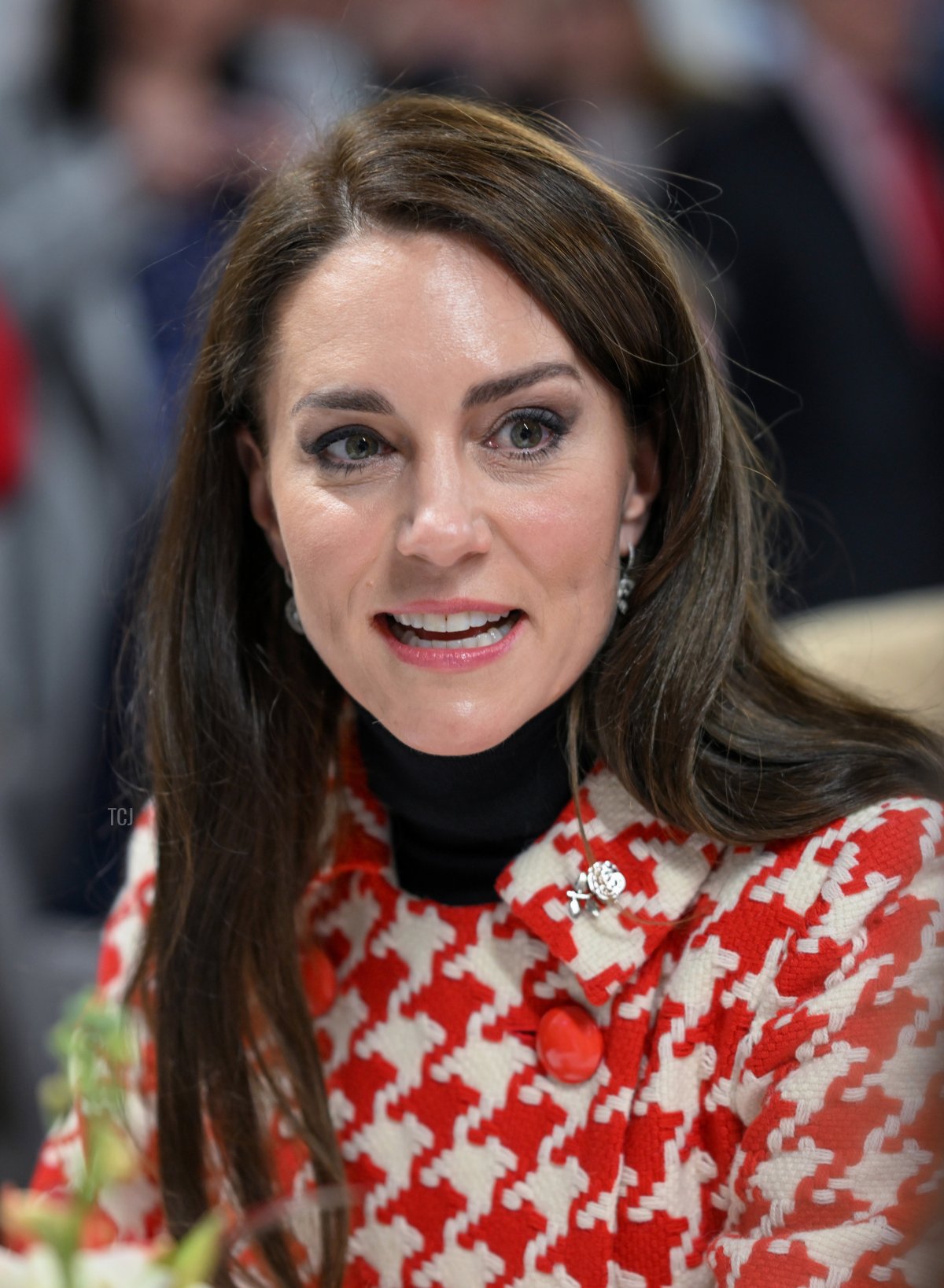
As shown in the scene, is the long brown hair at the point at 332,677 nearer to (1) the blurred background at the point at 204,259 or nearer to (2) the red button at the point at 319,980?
(2) the red button at the point at 319,980

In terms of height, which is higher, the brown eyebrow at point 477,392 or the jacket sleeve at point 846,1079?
the brown eyebrow at point 477,392

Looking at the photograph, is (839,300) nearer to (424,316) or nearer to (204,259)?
(204,259)

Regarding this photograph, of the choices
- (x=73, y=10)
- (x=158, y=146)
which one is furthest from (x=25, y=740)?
(x=73, y=10)

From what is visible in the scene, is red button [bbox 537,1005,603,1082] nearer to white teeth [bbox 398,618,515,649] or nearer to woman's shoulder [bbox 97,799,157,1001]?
white teeth [bbox 398,618,515,649]

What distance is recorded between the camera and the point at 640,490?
1.39m

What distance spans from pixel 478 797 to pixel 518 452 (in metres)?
0.32

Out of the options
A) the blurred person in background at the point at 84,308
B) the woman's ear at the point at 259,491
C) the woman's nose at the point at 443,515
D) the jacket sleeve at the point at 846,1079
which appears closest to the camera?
the jacket sleeve at the point at 846,1079

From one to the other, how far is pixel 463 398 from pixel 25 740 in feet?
5.89

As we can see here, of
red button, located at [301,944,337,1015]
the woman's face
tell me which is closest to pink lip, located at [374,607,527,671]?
the woman's face

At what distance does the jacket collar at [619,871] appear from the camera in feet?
4.22

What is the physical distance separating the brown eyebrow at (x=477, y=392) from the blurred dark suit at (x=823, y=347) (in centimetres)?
165

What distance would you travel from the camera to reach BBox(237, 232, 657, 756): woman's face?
1.21 meters

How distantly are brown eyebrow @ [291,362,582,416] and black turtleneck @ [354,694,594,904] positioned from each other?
30cm

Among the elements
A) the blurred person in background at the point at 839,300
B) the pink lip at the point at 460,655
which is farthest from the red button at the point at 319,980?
the blurred person in background at the point at 839,300
